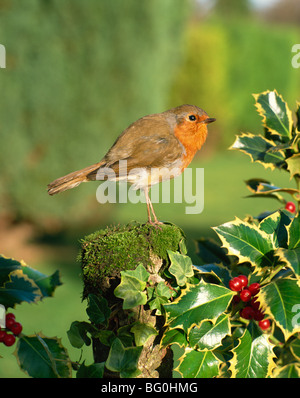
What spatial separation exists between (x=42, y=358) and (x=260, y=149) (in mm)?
953

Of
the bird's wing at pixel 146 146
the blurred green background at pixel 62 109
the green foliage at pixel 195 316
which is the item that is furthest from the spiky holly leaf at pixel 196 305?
the blurred green background at pixel 62 109

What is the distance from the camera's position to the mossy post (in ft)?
4.19

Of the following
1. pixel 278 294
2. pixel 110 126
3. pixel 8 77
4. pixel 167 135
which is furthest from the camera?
pixel 110 126

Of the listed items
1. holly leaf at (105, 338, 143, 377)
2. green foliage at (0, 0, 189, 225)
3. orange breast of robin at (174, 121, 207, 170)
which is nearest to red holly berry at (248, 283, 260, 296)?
holly leaf at (105, 338, 143, 377)

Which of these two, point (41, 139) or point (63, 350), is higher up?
point (41, 139)

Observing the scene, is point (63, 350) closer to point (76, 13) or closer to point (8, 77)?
point (8, 77)

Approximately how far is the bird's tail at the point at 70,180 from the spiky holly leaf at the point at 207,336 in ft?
2.39

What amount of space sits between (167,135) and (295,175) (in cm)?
55

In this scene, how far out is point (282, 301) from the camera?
119 cm

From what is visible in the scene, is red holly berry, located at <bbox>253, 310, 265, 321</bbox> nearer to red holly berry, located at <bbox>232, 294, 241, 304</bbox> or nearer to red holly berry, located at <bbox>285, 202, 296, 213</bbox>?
red holly berry, located at <bbox>232, 294, 241, 304</bbox>

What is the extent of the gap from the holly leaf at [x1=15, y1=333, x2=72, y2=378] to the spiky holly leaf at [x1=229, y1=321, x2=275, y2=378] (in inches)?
17.5
